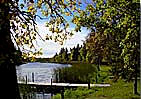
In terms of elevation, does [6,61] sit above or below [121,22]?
below

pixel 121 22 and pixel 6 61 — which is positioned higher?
pixel 121 22

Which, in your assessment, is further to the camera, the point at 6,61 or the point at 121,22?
the point at 121,22

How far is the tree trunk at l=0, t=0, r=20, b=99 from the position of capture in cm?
454

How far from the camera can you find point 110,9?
44.5ft

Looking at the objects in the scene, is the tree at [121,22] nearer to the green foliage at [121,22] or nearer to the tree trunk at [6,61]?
the green foliage at [121,22]

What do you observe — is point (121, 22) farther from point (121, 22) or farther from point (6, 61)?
point (6, 61)

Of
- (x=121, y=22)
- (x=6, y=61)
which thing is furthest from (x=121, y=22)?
(x=6, y=61)

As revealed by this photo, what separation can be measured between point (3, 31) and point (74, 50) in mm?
91655

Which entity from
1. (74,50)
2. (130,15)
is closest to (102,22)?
(130,15)

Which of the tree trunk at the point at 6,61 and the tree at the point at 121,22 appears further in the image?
the tree at the point at 121,22

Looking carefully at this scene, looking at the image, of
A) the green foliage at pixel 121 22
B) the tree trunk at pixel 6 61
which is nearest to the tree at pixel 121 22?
the green foliage at pixel 121 22

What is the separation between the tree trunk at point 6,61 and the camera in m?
4.54

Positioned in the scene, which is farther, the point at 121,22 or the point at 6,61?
the point at 121,22

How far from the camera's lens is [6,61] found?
4.62m
